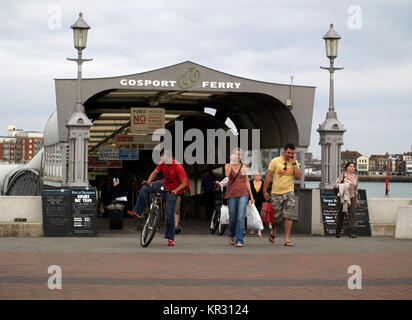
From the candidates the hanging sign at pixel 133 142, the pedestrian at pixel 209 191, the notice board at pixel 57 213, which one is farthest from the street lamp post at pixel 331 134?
the hanging sign at pixel 133 142

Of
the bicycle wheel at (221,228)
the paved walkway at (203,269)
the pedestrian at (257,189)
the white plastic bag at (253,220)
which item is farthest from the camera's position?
the pedestrian at (257,189)

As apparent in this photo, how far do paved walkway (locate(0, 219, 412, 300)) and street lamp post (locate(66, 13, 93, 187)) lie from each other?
308cm

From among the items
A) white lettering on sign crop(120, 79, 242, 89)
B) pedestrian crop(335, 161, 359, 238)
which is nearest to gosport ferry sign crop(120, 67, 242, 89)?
white lettering on sign crop(120, 79, 242, 89)

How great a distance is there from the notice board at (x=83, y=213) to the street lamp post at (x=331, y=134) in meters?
5.91

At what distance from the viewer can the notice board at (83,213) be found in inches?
679

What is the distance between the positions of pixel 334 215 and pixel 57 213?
5.84m

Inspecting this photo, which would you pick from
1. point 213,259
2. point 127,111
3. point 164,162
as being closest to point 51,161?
point 127,111

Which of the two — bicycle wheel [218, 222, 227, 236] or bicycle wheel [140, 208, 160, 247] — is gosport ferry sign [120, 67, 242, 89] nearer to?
bicycle wheel [218, 222, 227, 236]

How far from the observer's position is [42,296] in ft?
26.6

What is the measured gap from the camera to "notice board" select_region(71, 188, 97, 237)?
17234mm

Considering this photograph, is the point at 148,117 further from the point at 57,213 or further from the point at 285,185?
the point at 285,185

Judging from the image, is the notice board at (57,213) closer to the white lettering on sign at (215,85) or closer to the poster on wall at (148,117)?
the white lettering on sign at (215,85)

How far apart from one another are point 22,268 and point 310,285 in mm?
3674
